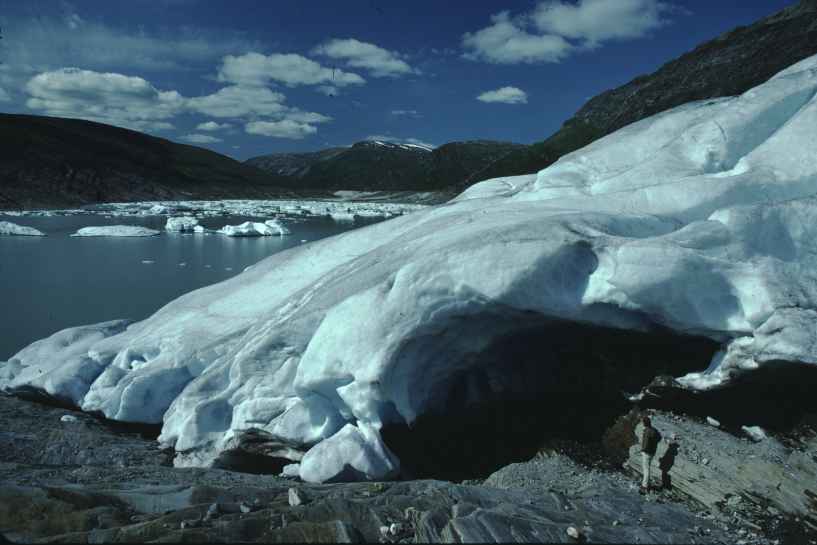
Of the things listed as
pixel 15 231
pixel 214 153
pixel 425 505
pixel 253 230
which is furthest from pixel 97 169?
pixel 425 505

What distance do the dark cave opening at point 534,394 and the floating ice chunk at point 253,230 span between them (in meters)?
28.5

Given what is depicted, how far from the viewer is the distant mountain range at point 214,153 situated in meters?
59.7

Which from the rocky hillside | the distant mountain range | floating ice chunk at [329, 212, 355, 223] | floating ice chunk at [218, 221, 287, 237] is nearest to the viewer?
floating ice chunk at [218, 221, 287, 237]

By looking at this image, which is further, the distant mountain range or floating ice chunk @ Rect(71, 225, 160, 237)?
the distant mountain range

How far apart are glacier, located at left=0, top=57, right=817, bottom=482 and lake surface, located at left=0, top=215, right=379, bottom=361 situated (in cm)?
529

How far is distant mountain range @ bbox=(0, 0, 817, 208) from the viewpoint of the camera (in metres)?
59.7

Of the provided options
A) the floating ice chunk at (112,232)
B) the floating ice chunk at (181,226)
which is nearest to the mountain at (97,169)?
the floating ice chunk at (181,226)

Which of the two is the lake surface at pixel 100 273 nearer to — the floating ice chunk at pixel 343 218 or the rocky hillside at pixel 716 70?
the floating ice chunk at pixel 343 218

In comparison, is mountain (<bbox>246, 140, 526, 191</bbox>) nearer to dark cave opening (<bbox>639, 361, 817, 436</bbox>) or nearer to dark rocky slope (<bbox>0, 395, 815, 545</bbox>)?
dark cave opening (<bbox>639, 361, 817, 436</bbox>)

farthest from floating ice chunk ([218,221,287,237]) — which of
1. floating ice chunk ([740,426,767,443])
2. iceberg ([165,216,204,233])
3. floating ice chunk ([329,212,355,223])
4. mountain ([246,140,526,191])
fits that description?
mountain ([246,140,526,191])

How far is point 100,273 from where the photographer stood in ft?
70.7

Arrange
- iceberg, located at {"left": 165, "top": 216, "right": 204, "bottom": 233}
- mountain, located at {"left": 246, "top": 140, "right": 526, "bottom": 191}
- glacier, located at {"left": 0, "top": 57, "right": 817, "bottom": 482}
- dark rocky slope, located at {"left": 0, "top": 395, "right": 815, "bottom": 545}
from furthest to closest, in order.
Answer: mountain, located at {"left": 246, "top": 140, "right": 526, "bottom": 191} < iceberg, located at {"left": 165, "top": 216, "right": 204, "bottom": 233} < glacier, located at {"left": 0, "top": 57, "right": 817, "bottom": 482} < dark rocky slope, located at {"left": 0, "top": 395, "right": 815, "bottom": 545}

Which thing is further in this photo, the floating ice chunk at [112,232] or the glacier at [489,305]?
the floating ice chunk at [112,232]

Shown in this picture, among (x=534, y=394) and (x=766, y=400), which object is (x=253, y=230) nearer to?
(x=534, y=394)
